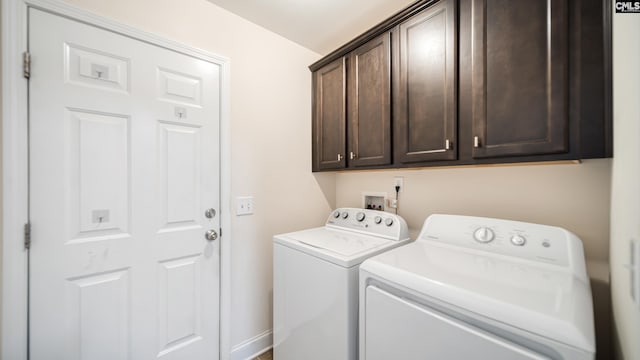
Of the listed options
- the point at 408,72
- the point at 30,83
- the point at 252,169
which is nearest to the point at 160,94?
the point at 30,83

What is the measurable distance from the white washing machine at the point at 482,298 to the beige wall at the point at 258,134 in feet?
3.24

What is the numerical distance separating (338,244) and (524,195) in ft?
3.39

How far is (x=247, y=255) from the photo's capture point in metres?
1.72

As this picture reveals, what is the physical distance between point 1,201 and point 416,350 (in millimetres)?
1774

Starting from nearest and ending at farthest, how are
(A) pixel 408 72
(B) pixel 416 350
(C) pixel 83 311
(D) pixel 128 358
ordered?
(B) pixel 416 350, (C) pixel 83 311, (D) pixel 128 358, (A) pixel 408 72

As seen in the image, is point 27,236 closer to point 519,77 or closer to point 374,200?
point 374,200

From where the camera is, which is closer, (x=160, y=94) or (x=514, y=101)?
(x=514, y=101)

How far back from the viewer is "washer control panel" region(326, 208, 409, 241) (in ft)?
4.95

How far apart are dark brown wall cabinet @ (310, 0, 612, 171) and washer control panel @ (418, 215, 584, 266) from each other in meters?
0.32

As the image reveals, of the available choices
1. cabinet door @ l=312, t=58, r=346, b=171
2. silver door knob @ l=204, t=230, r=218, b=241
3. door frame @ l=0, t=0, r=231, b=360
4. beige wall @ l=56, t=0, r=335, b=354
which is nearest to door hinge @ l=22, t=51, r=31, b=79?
door frame @ l=0, t=0, r=231, b=360

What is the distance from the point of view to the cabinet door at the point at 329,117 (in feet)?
5.89

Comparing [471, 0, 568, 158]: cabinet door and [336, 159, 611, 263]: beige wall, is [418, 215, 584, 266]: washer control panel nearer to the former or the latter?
[336, 159, 611, 263]: beige wall

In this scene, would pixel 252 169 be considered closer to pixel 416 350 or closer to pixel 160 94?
pixel 160 94

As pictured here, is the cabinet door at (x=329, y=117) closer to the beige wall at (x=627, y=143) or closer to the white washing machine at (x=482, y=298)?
the white washing machine at (x=482, y=298)
